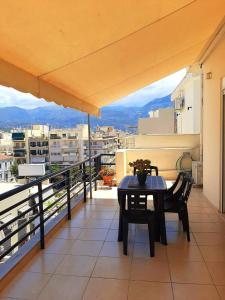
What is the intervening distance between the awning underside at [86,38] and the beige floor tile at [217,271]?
8.99 feet

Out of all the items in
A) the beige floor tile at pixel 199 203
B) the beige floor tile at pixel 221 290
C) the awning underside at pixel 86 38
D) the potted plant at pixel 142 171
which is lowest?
the beige floor tile at pixel 221 290

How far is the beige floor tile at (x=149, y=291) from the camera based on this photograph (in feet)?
8.38

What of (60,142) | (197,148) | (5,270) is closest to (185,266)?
(5,270)

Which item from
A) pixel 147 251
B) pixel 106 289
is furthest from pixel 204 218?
pixel 106 289

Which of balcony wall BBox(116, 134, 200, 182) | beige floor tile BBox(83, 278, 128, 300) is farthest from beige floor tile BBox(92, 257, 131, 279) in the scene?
balcony wall BBox(116, 134, 200, 182)

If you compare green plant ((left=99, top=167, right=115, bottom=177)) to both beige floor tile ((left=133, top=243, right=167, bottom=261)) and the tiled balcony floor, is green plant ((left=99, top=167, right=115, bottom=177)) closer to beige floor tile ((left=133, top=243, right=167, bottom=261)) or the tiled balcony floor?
the tiled balcony floor

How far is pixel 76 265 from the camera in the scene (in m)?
3.19

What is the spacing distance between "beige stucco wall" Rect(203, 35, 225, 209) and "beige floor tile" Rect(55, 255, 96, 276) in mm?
3034

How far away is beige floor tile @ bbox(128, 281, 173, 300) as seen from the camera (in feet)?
8.38

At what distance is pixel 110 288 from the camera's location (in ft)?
8.87

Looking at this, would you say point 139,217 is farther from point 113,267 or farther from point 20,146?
point 20,146

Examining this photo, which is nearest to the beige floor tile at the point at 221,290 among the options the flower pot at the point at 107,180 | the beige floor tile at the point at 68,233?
the beige floor tile at the point at 68,233

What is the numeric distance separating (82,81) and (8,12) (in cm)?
215

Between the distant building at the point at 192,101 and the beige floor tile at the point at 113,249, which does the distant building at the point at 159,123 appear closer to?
the distant building at the point at 192,101
